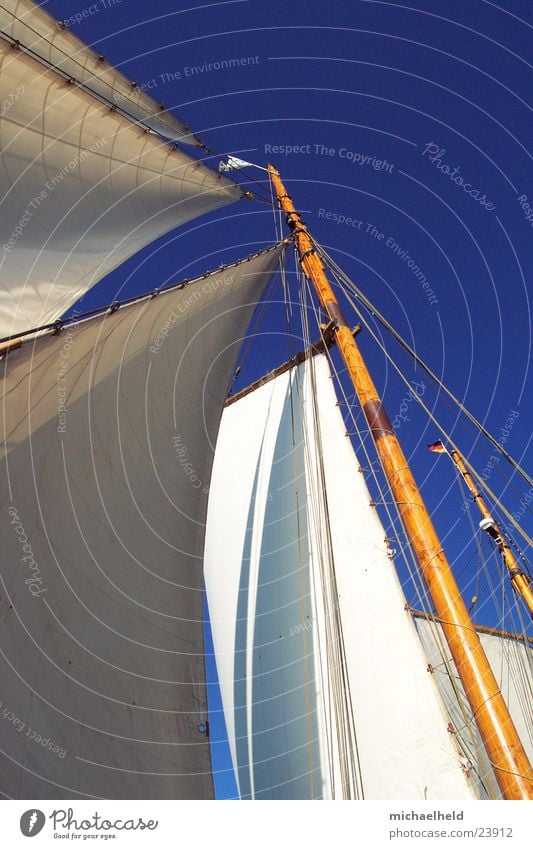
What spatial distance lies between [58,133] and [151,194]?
163 centimetres

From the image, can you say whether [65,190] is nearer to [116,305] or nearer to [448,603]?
[116,305]

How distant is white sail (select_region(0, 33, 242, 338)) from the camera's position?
19.1ft

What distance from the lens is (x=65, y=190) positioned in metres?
7.04

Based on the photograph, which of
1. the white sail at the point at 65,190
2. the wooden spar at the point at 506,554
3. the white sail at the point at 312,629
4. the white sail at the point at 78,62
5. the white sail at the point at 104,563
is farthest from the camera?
the wooden spar at the point at 506,554

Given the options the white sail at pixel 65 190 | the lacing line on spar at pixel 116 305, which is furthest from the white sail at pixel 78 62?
the lacing line on spar at pixel 116 305

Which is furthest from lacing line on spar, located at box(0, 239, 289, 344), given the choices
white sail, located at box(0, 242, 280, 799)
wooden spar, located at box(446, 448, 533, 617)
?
wooden spar, located at box(446, 448, 533, 617)

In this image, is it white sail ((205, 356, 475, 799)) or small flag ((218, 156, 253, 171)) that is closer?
white sail ((205, 356, 475, 799))

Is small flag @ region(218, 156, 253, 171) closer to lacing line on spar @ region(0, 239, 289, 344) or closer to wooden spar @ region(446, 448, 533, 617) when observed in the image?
lacing line on spar @ region(0, 239, 289, 344)

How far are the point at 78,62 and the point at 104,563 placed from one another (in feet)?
29.5

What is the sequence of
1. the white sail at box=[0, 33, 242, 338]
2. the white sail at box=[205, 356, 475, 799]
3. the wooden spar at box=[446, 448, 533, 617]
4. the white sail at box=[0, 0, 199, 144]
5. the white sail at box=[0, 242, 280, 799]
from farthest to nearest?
the wooden spar at box=[446, 448, 533, 617] → the white sail at box=[0, 0, 199, 144] → the white sail at box=[0, 33, 242, 338] → the white sail at box=[205, 356, 475, 799] → the white sail at box=[0, 242, 280, 799]

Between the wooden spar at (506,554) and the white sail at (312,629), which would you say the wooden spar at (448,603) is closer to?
the white sail at (312,629)

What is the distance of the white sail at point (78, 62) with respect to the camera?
7.75 metres

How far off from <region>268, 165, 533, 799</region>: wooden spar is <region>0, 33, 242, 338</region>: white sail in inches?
144

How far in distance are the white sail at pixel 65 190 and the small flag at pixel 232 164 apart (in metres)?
2.15
